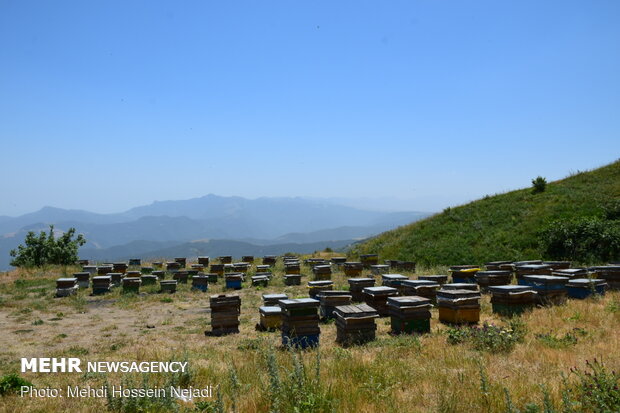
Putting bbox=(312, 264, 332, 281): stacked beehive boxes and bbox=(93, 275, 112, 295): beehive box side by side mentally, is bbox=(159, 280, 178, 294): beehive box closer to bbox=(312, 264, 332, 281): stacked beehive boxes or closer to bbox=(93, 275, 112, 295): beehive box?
Result: bbox=(93, 275, 112, 295): beehive box

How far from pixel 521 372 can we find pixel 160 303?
18.5m

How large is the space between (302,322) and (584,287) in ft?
36.1

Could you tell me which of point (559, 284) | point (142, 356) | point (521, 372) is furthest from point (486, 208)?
point (142, 356)

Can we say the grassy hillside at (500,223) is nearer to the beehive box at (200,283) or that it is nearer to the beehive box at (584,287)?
the beehive box at (584,287)

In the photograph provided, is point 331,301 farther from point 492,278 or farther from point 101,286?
point 101,286

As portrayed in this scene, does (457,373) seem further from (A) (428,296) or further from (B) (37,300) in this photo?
(B) (37,300)

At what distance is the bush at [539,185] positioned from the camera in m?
37.5

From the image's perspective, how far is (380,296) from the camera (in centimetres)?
1462

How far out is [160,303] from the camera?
2133 cm

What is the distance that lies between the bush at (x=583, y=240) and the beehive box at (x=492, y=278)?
11.3 m

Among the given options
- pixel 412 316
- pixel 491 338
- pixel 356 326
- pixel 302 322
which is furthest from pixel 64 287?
pixel 491 338

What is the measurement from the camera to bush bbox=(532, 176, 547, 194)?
37.5m

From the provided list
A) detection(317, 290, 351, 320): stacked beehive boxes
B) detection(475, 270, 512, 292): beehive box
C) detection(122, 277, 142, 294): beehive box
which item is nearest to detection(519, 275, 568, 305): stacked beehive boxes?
detection(475, 270, 512, 292): beehive box

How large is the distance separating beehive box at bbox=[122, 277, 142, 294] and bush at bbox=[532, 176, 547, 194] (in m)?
35.6
